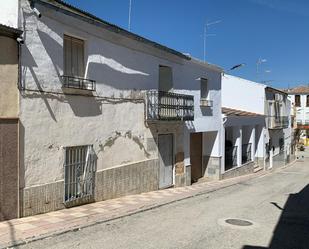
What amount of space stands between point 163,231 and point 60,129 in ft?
11.6

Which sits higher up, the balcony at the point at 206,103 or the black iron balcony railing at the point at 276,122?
the balcony at the point at 206,103

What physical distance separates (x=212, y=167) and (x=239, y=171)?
4.46m

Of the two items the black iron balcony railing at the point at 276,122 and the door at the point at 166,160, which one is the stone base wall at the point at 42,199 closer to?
the door at the point at 166,160

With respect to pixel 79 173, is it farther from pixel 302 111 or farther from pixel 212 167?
pixel 302 111

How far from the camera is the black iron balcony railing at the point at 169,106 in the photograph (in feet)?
44.9

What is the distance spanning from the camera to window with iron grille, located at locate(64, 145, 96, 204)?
10.0 meters

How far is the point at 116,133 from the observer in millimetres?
11938

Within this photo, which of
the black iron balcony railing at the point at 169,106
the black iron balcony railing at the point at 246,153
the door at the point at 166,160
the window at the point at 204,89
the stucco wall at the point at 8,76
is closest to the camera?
the stucco wall at the point at 8,76

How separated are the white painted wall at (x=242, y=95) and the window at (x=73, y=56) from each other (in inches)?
853

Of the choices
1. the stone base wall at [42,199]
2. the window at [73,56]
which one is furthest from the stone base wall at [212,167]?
the stone base wall at [42,199]

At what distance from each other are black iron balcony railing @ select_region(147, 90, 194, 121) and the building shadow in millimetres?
4733

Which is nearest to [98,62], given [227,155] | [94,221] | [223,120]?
[94,221]

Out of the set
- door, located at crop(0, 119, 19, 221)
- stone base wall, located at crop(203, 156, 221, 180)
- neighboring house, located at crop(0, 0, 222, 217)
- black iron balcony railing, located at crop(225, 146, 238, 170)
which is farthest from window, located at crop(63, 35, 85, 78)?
black iron balcony railing, located at crop(225, 146, 238, 170)

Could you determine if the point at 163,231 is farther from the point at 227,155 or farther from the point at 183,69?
the point at 227,155
